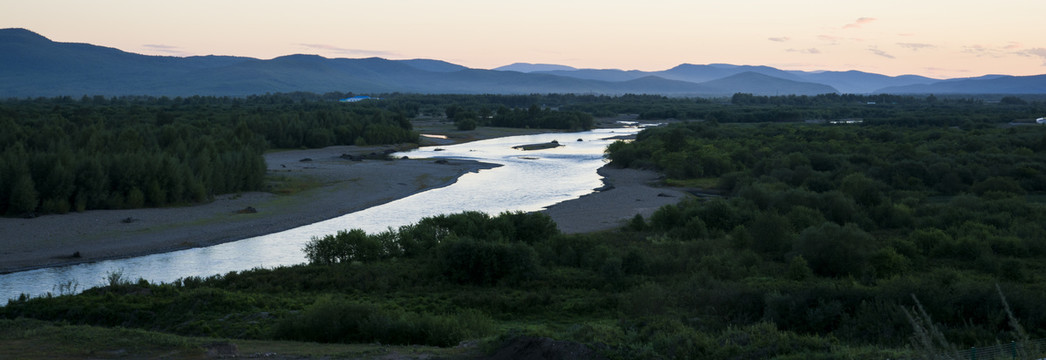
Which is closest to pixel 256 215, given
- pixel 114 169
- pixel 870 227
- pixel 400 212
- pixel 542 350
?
pixel 400 212

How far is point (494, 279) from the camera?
68.6ft

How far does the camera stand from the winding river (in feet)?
75.4

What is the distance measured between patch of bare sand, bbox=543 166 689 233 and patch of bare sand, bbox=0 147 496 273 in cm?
935

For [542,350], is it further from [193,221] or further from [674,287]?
[193,221]

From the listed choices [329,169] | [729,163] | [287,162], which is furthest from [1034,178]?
[287,162]

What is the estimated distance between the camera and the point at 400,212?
3619 centimetres

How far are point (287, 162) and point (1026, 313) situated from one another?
49326 millimetres

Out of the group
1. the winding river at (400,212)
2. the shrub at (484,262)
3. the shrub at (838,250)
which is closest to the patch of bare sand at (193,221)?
the winding river at (400,212)

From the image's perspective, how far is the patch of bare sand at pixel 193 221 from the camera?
2608 centimetres

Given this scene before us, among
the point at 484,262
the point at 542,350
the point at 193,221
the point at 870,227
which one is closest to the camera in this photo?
the point at 542,350

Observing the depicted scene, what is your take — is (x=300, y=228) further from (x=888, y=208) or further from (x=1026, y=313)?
(x=1026, y=313)

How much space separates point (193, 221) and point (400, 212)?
27.8ft

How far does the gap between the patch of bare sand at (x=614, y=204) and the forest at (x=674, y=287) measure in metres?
2.26

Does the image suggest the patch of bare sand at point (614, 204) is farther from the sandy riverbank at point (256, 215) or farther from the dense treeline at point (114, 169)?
the dense treeline at point (114, 169)
